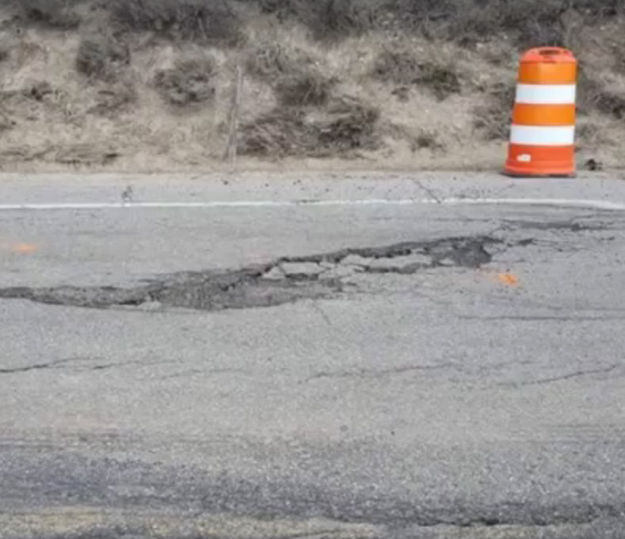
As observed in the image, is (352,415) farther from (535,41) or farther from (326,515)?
(535,41)

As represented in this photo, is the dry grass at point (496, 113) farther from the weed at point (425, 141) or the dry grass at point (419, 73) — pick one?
the weed at point (425, 141)

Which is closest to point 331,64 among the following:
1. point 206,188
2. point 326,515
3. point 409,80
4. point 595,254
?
point 409,80

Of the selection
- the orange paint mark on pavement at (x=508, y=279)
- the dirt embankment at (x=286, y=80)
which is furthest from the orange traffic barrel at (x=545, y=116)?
the orange paint mark on pavement at (x=508, y=279)

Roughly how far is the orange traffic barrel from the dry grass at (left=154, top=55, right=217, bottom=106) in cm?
400

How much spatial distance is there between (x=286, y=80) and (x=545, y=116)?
359cm

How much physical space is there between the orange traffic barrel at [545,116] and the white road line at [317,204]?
1244 millimetres

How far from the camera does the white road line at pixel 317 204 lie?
27.4 feet

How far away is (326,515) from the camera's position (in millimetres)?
3656

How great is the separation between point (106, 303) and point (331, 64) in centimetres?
737

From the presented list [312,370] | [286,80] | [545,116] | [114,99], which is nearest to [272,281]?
[312,370]

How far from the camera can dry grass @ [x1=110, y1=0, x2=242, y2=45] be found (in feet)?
42.2

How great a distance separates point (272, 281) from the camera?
251 inches

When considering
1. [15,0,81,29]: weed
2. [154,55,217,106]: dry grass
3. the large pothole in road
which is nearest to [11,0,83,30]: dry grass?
[15,0,81,29]: weed

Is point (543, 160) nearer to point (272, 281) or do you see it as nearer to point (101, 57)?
point (272, 281)
